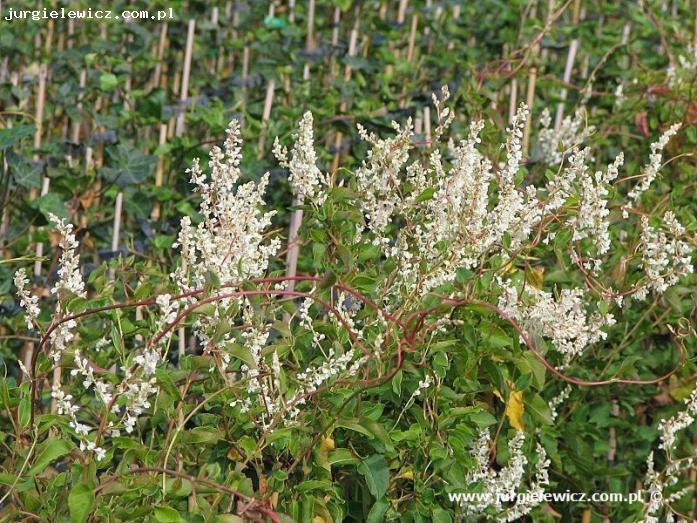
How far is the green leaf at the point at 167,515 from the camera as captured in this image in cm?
149

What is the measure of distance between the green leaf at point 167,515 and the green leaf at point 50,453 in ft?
0.62

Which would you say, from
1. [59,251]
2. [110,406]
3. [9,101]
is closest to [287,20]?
[9,101]

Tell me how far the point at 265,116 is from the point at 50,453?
1730 mm

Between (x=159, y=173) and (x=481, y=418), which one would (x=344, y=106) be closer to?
(x=159, y=173)

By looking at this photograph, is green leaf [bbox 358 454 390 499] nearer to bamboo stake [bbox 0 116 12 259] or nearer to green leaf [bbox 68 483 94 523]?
green leaf [bbox 68 483 94 523]

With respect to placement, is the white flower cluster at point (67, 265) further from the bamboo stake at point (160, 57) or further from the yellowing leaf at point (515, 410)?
the bamboo stake at point (160, 57)

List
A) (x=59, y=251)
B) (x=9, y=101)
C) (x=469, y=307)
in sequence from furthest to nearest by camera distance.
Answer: (x=9, y=101) → (x=59, y=251) → (x=469, y=307)

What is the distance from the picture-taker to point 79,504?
1.48 m

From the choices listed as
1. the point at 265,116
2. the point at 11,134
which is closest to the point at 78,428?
the point at 11,134

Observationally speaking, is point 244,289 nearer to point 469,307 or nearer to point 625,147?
point 469,307

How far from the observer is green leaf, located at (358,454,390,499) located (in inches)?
69.8

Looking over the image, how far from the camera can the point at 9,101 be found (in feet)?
10.4

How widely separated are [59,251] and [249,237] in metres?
1.15

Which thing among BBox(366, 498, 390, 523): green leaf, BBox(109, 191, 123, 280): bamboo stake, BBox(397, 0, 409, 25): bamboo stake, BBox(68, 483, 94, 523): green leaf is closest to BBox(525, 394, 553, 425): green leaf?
BBox(366, 498, 390, 523): green leaf
